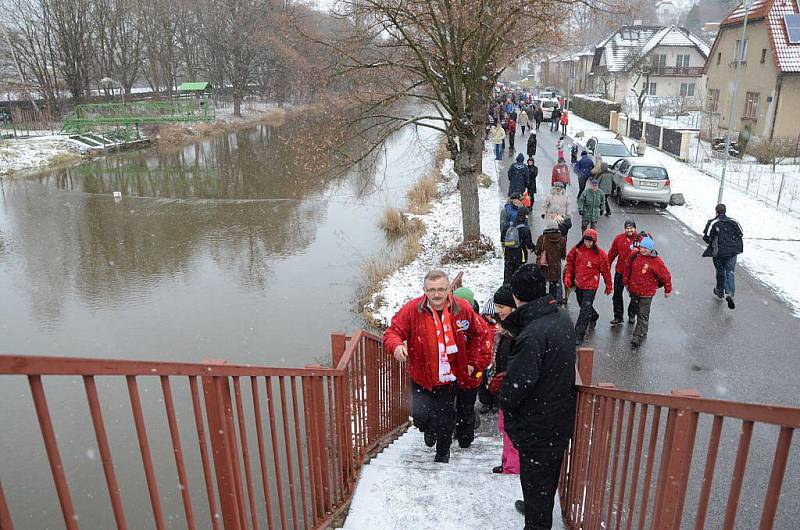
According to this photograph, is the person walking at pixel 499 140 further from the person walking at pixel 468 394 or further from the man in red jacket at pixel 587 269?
the person walking at pixel 468 394

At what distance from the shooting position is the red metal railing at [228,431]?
1.88 m

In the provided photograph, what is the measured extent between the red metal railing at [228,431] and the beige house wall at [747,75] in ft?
79.0

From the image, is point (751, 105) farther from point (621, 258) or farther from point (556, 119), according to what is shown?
point (621, 258)

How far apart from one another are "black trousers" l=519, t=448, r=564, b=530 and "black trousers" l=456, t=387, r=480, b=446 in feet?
4.46

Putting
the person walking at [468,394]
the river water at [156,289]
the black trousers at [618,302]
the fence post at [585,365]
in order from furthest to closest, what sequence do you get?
the black trousers at [618,302] → the river water at [156,289] → the person walking at [468,394] → the fence post at [585,365]

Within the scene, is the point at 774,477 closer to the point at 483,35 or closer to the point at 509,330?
the point at 509,330

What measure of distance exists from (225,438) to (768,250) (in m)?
13.3

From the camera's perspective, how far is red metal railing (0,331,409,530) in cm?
188

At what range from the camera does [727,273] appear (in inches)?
387

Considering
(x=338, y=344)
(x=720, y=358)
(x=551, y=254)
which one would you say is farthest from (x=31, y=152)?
(x=720, y=358)

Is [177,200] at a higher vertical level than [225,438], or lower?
lower

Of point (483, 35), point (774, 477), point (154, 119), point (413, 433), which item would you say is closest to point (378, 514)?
point (413, 433)

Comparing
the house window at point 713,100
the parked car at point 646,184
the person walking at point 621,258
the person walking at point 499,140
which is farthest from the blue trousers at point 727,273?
the house window at point 713,100

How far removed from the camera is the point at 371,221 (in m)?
19.4
